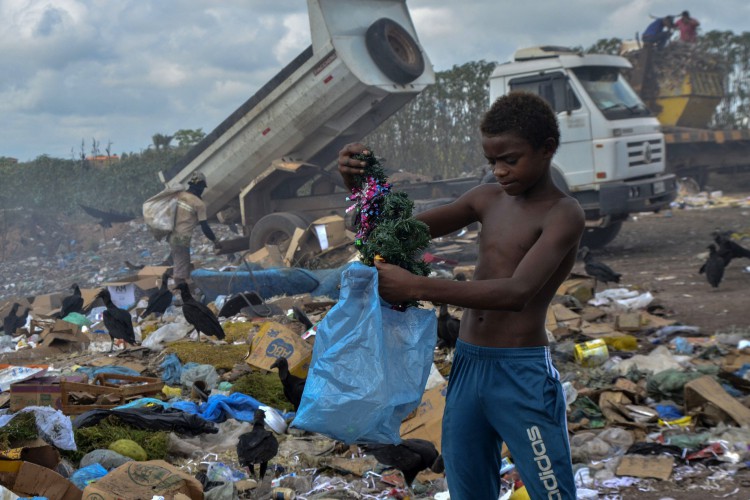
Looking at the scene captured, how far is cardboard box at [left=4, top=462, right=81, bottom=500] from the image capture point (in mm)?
3615

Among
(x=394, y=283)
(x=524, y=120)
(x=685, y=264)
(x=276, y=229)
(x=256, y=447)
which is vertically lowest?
(x=685, y=264)

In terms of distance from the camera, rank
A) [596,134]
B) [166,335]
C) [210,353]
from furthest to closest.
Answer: [596,134] < [166,335] < [210,353]

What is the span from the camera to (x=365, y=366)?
7.76 ft

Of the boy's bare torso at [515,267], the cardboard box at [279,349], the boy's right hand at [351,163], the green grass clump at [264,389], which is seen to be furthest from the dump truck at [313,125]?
the boy's bare torso at [515,267]

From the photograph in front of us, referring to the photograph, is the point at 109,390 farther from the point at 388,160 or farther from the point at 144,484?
the point at 388,160

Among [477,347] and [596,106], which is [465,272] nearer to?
[596,106]

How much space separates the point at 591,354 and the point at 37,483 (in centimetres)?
412

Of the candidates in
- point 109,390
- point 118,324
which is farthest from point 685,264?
point 109,390

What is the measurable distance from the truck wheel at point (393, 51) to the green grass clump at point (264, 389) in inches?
221

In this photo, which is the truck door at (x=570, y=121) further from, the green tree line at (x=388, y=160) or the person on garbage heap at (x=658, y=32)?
the green tree line at (x=388, y=160)

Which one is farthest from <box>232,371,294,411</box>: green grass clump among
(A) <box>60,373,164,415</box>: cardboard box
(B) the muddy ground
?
(B) the muddy ground

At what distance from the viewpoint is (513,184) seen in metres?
2.29

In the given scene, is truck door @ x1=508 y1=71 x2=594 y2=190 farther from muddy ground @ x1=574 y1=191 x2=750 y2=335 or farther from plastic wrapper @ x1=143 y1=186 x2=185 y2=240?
plastic wrapper @ x1=143 y1=186 x2=185 y2=240

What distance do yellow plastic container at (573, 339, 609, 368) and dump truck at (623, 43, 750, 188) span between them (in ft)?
33.9
